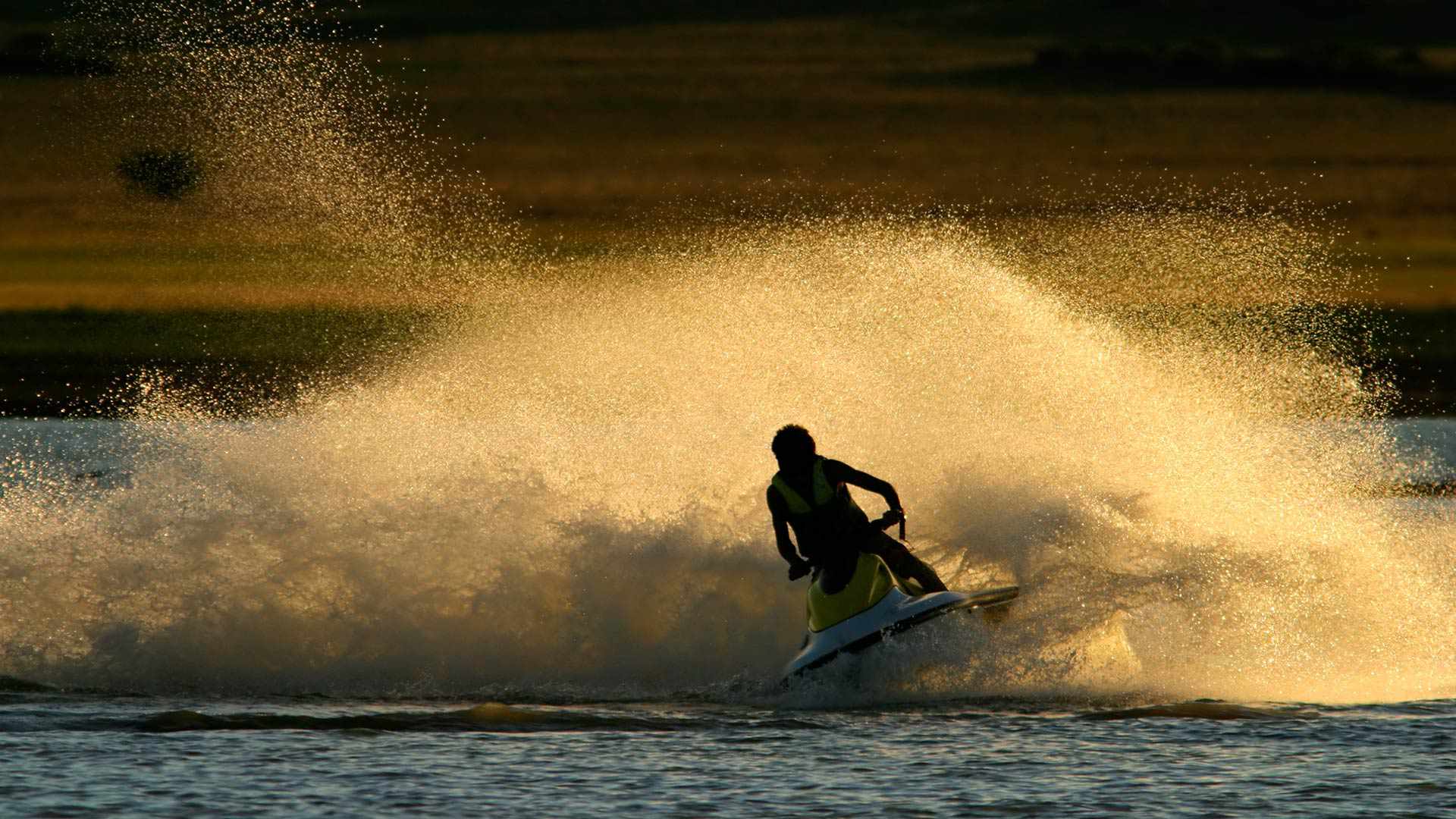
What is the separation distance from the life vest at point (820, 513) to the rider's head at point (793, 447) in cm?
9

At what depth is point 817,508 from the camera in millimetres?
11703

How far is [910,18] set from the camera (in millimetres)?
91125

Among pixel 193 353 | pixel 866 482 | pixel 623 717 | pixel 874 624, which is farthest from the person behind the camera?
pixel 193 353

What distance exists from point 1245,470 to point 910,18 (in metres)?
78.9

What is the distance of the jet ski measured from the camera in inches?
448

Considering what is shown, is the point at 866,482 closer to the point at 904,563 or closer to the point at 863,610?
the point at 904,563

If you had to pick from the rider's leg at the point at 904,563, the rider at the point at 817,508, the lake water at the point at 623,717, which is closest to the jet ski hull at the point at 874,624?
the lake water at the point at 623,717

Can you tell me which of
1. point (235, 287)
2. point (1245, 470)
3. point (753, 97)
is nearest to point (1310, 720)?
point (1245, 470)

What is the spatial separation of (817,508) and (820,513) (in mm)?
32

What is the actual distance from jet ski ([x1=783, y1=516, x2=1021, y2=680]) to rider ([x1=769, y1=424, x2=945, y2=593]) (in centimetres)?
10

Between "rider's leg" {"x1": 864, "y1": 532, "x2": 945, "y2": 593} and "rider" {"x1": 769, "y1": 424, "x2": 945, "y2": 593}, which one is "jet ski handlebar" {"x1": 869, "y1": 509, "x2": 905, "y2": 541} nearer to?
"rider" {"x1": 769, "y1": 424, "x2": 945, "y2": 593}

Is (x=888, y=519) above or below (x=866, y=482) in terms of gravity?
below

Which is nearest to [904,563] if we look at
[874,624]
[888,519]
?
[888,519]

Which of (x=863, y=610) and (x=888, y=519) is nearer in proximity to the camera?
(x=863, y=610)
